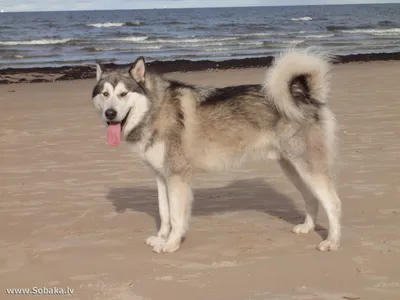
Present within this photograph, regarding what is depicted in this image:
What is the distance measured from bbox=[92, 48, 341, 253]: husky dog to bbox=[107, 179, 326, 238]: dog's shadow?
76 cm

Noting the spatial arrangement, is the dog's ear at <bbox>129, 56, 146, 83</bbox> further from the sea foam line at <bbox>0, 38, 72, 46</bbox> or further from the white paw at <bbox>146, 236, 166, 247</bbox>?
the sea foam line at <bbox>0, 38, 72, 46</bbox>

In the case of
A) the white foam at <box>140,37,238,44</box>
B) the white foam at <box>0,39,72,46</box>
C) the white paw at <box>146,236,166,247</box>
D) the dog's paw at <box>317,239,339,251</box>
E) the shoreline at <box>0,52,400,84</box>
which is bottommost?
the white foam at <box>0,39,72,46</box>

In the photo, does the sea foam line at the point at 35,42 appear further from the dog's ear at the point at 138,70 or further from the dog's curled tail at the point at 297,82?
the dog's curled tail at the point at 297,82

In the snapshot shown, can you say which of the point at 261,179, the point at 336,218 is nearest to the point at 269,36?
the point at 261,179

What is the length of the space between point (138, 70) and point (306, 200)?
1724mm

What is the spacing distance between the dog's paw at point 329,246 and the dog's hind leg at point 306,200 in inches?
17.1

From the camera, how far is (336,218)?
14.4 feet

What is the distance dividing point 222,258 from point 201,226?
82cm

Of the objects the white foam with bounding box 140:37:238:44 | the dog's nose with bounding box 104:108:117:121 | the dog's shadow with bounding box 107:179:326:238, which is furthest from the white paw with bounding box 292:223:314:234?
the white foam with bounding box 140:37:238:44

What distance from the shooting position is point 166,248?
4.36 meters

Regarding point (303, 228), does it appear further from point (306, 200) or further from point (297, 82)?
point (297, 82)

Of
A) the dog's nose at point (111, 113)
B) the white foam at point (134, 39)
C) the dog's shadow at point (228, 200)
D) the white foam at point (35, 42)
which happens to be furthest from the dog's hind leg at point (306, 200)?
the white foam at point (134, 39)

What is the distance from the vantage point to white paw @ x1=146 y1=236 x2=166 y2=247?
447 cm

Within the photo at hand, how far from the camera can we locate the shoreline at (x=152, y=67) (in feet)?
52.4
